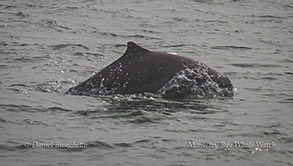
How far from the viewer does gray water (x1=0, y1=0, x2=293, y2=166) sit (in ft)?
28.2

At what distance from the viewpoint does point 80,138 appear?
896cm

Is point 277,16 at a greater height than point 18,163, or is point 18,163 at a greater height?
point 277,16

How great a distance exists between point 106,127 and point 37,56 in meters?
6.19

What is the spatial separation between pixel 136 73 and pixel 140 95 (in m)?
0.40

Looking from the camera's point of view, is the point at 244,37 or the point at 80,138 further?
the point at 244,37

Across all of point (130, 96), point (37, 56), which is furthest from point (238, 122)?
point (37, 56)

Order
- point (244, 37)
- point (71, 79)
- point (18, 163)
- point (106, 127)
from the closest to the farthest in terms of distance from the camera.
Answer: point (18, 163)
point (106, 127)
point (71, 79)
point (244, 37)

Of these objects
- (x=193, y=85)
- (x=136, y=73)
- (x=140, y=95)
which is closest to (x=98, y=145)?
(x=140, y=95)

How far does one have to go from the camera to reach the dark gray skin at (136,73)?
11.5 metres

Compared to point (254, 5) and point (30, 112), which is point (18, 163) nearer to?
point (30, 112)

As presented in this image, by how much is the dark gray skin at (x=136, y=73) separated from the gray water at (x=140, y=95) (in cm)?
26

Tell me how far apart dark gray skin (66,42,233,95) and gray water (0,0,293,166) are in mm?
261

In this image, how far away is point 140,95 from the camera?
11383 millimetres

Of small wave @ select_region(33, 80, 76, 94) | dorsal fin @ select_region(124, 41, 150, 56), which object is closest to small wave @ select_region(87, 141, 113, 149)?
dorsal fin @ select_region(124, 41, 150, 56)
